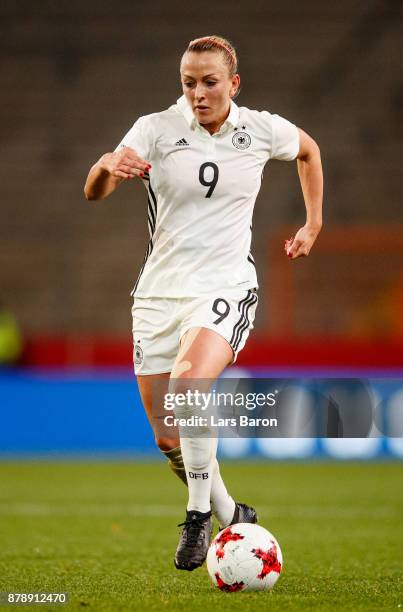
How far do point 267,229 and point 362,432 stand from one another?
5112 mm

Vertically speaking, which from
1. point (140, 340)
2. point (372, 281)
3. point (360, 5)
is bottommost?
point (372, 281)

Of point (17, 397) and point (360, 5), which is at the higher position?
point (360, 5)

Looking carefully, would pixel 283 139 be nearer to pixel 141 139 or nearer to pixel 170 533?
pixel 141 139

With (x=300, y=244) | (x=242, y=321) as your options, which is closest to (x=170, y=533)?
(x=242, y=321)

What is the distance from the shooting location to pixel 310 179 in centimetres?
473

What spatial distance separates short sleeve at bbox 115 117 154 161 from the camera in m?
4.29

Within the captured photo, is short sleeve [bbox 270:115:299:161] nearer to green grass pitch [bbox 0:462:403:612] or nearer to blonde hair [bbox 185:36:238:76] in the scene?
blonde hair [bbox 185:36:238:76]

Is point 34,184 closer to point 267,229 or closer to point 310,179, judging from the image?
point 267,229

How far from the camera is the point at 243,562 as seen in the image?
4.04 meters

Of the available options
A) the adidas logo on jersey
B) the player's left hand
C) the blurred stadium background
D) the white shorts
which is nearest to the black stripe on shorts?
the white shorts

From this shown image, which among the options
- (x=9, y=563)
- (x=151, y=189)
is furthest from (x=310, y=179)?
(x=9, y=563)

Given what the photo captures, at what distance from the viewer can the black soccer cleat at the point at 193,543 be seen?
4.13 meters

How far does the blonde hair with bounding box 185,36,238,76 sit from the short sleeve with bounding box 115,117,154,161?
331 millimetres

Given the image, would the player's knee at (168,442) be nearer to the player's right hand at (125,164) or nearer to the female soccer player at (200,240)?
the female soccer player at (200,240)
